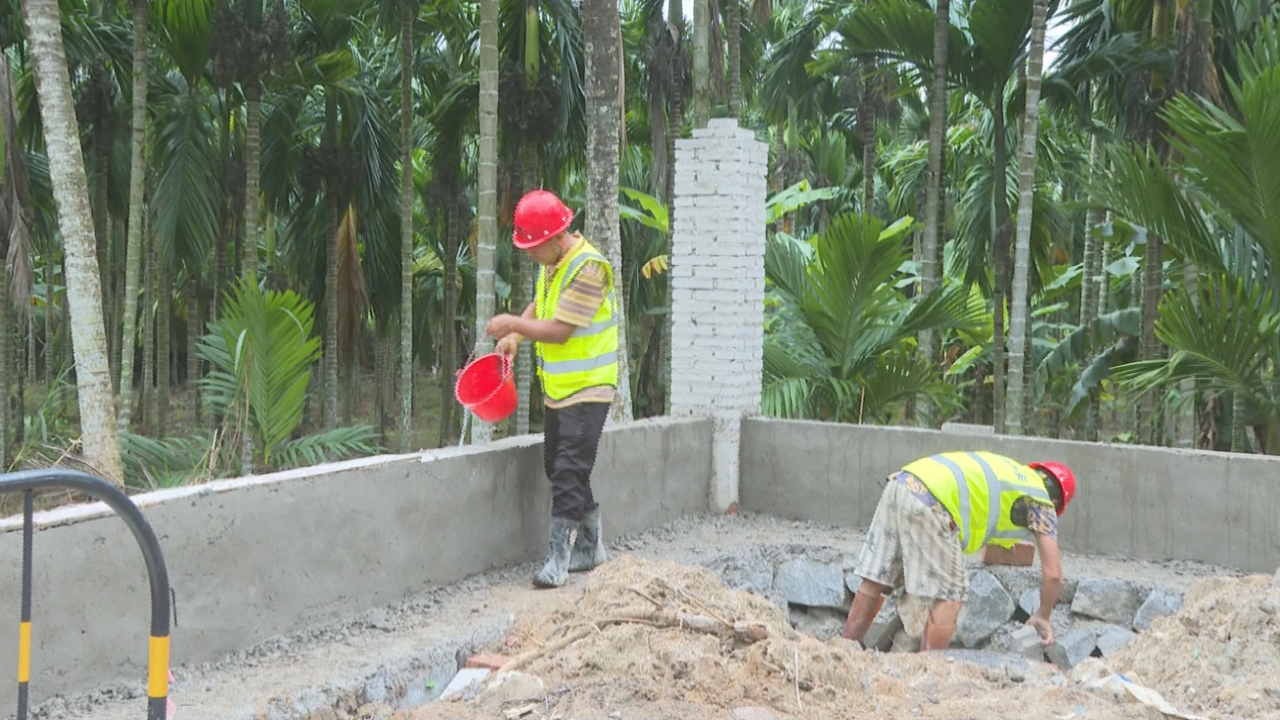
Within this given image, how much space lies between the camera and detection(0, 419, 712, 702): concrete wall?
4.37 m

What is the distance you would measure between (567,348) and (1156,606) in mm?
3984

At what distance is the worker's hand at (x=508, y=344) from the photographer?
5.88 meters

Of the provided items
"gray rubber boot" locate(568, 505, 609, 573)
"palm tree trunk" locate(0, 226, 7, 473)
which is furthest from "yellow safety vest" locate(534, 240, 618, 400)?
"palm tree trunk" locate(0, 226, 7, 473)

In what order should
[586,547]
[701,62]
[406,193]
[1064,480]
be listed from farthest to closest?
[406,193], [701,62], [586,547], [1064,480]

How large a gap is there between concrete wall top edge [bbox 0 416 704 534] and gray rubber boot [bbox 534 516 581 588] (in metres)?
0.61

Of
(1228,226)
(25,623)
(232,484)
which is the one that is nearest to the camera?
(25,623)

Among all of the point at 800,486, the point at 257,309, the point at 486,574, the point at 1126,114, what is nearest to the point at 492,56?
the point at 257,309

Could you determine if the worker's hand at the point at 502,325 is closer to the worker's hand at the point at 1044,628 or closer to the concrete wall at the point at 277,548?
the concrete wall at the point at 277,548

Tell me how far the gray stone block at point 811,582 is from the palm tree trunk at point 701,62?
6279 mm

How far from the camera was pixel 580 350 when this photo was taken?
613 cm

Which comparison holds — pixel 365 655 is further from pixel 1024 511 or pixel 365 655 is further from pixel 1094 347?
pixel 1094 347

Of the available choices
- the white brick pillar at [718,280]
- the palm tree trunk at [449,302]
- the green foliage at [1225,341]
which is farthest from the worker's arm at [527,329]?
the palm tree trunk at [449,302]

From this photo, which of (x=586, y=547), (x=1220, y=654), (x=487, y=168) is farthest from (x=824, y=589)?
(x=487, y=168)

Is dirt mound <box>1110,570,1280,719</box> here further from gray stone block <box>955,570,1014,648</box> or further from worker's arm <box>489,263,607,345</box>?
worker's arm <box>489,263,607,345</box>
